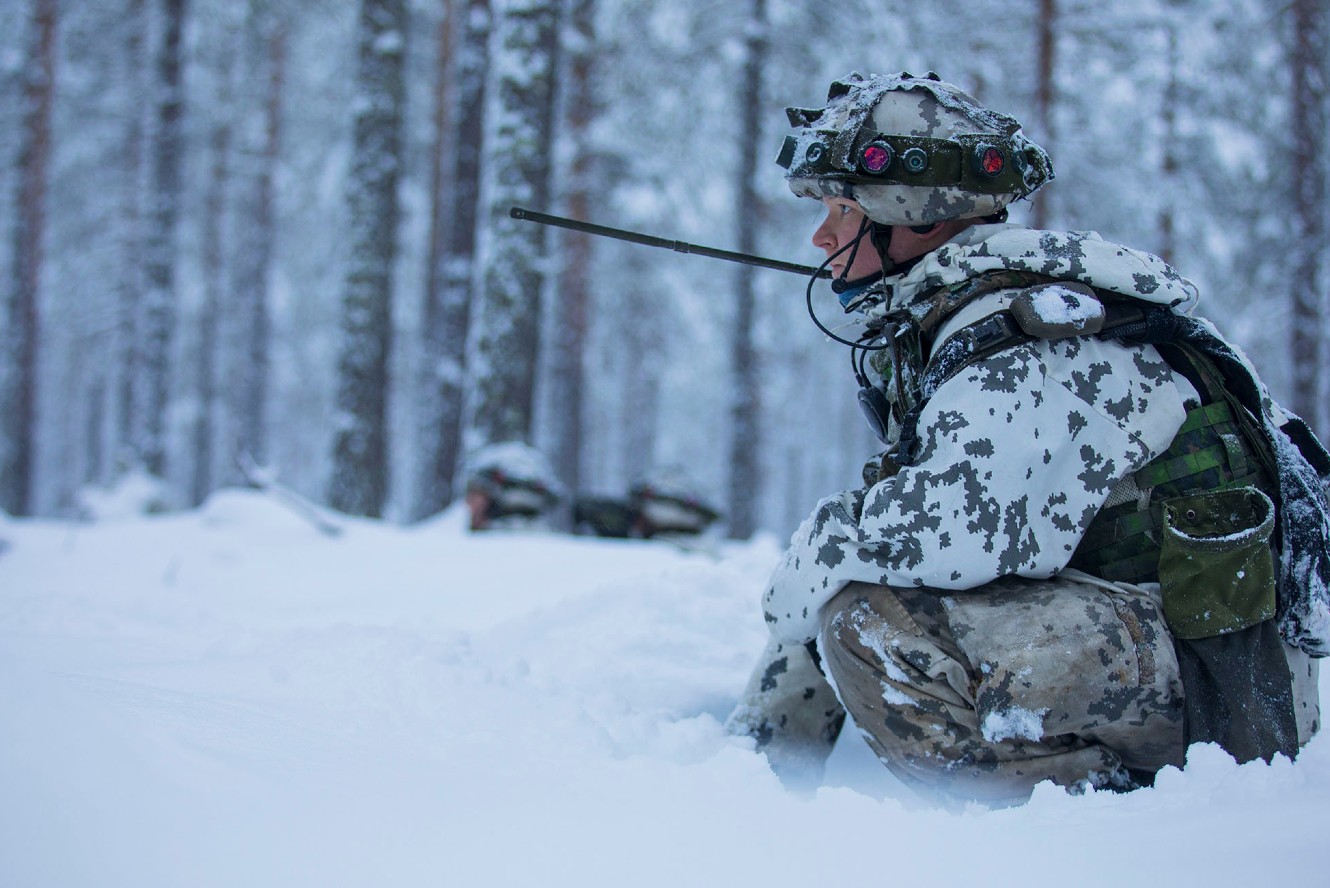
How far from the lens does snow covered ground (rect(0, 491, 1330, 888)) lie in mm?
1050

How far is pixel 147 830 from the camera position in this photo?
40.1 inches

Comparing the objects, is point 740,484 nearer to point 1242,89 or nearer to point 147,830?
point 1242,89

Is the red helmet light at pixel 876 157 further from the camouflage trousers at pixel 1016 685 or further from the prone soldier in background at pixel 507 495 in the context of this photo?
the prone soldier in background at pixel 507 495

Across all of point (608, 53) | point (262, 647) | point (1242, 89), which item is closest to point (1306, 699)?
point (262, 647)

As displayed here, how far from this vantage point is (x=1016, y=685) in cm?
158

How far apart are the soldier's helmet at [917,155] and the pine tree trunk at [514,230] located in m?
5.31

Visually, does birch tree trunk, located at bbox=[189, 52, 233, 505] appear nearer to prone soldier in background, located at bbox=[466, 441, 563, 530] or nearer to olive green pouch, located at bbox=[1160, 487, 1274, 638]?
prone soldier in background, located at bbox=[466, 441, 563, 530]

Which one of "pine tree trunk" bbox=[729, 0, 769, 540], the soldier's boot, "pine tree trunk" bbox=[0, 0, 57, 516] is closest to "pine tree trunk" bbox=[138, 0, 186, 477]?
"pine tree trunk" bbox=[0, 0, 57, 516]

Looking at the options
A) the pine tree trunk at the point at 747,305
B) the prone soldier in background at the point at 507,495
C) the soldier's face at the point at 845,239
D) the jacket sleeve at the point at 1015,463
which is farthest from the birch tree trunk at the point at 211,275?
the jacket sleeve at the point at 1015,463

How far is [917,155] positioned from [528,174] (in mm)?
5793

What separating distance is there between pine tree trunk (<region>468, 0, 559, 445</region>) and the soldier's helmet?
17.4ft

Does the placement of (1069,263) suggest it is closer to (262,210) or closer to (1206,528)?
(1206,528)

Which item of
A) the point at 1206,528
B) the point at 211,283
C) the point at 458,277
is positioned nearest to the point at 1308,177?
the point at 458,277

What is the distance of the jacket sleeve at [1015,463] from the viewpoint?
1.61 metres
